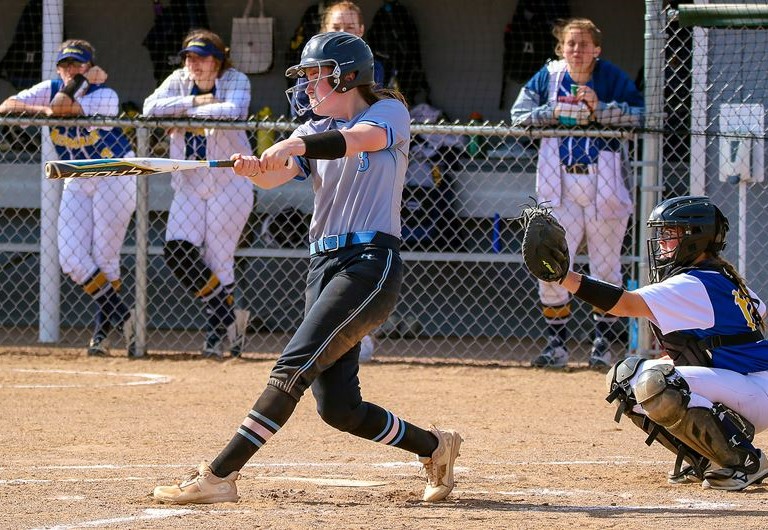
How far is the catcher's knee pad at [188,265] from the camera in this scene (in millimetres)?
8805

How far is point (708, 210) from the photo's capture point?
4.94 m

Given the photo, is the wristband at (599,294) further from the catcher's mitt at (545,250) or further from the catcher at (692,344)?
the catcher's mitt at (545,250)

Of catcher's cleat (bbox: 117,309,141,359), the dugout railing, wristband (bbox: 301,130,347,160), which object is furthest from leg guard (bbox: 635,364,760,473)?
catcher's cleat (bbox: 117,309,141,359)

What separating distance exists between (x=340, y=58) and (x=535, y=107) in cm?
420

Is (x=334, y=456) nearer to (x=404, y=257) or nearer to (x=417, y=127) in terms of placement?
(x=417, y=127)

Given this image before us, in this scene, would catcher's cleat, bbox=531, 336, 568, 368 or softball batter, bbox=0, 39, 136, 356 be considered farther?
softball batter, bbox=0, 39, 136, 356

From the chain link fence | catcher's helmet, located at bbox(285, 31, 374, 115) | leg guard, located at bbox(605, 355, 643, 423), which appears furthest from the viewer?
the chain link fence

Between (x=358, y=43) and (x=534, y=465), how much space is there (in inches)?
78.3

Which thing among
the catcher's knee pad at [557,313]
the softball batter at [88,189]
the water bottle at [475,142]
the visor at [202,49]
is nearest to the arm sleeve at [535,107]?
the water bottle at [475,142]

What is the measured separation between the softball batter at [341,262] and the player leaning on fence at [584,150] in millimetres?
3921

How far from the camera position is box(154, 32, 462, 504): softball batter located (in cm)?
434

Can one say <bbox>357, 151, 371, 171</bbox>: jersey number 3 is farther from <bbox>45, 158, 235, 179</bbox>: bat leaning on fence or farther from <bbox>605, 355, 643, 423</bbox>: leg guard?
<bbox>605, 355, 643, 423</bbox>: leg guard

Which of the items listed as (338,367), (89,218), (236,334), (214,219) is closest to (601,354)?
(236,334)

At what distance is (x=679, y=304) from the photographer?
4.74 metres
